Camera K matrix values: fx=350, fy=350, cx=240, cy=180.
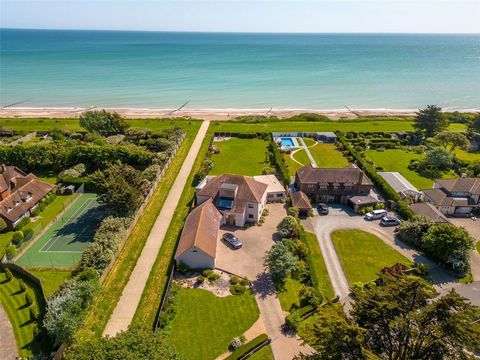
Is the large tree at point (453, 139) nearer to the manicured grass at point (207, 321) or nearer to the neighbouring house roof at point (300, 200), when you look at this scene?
the neighbouring house roof at point (300, 200)

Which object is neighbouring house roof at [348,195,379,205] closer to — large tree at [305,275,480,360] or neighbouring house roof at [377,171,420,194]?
neighbouring house roof at [377,171,420,194]

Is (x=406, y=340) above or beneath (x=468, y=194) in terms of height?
above

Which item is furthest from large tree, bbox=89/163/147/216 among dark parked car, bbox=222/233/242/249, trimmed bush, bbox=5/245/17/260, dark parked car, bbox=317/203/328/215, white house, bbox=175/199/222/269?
dark parked car, bbox=317/203/328/215

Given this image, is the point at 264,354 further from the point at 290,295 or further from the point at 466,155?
the point at 466,155

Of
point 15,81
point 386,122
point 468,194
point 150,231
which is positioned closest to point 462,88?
point 386,122

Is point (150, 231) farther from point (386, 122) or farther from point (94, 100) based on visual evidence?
point (94, 100)

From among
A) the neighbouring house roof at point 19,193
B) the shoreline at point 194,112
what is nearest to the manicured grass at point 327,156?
the shoreline at point 194,112

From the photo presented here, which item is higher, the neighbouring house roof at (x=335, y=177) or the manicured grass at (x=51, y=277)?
the neighbouring house roof at (x=335, y=177)
